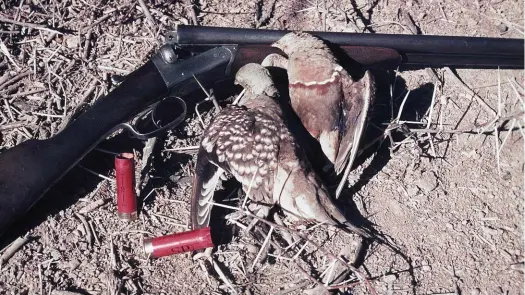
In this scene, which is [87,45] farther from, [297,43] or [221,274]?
[221,274]

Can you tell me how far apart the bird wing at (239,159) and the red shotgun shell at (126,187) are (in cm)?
36

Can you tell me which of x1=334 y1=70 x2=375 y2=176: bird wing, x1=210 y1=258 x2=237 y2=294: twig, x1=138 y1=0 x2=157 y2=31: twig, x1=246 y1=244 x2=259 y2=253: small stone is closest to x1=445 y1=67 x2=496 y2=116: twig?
x1=334 y1=70 x2=375 y2=176: bird wing

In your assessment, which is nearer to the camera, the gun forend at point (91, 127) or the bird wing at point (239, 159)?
the gun forend at point (91, 127)

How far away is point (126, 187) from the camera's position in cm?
321

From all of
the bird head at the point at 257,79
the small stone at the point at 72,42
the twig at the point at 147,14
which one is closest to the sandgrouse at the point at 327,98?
the bird head at the point at 257,79

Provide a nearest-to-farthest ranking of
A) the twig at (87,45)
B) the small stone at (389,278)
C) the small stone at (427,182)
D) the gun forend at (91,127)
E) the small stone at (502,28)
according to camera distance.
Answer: the gun forend at (91,127) < the small stone at (389,278) < the small stone at (427,182) < the twig at (87,45) < the small stone at (502,28)

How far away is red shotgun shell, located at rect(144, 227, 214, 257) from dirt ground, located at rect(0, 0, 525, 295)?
0.41 ft

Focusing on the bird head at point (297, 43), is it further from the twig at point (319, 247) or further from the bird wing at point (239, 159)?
the twig at point (319, 247)

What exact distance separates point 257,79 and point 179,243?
112 cm

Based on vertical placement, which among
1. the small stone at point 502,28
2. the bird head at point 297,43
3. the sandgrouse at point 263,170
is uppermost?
the small stone at point 502,28

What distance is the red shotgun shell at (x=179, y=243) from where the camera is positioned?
306 cm

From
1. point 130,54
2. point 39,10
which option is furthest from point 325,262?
point 39,10

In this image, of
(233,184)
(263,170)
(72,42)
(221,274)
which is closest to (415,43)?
(263,170)

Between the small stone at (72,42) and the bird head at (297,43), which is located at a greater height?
the bird head at (297,43)
